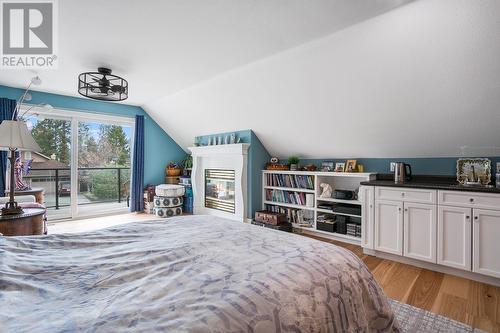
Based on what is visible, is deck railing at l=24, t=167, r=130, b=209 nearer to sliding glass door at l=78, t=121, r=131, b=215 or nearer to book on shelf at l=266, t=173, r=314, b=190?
sliding glass door at l=78, t=121, r=131, b=215

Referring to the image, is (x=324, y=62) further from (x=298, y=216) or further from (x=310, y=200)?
(x=298, y=216)

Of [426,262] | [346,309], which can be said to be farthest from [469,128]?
[346,309]

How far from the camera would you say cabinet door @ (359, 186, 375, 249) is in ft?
9.87

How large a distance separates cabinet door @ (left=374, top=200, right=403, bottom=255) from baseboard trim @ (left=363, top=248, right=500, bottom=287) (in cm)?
14

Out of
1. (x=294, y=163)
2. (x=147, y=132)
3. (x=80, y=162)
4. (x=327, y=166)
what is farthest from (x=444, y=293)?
(x=80, y=162)

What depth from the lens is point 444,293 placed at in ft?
7.16

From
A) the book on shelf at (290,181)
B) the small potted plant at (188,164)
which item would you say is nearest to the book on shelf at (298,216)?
the book on shelf at (290,181)

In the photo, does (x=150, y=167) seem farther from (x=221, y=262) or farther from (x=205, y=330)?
(x=205, y=330)

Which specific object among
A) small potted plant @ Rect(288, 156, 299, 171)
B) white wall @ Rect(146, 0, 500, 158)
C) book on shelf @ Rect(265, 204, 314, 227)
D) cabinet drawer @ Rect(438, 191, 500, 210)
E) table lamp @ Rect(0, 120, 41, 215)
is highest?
white wall @ Rect(146, 0, 500, 158)

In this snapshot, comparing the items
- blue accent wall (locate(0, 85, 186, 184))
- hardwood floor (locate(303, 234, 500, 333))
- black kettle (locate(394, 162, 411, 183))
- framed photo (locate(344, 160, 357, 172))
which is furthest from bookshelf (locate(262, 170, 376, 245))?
blue accent wall (locate(0, 85, 186, 184))

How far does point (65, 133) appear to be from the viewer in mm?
4645

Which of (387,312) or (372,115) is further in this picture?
(372,115)

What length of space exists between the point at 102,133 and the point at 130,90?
143 centimetres

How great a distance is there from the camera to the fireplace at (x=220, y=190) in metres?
4.83
